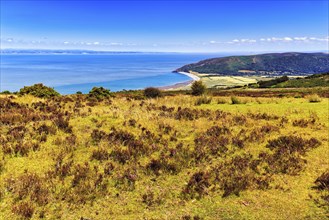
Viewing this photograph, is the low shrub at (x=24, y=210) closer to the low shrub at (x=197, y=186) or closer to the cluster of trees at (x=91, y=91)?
the low shrub at (x=197, y=186)

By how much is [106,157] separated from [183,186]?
293 cm

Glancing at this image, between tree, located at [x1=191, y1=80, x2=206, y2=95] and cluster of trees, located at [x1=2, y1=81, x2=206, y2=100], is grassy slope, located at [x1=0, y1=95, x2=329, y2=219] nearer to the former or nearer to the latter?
cluster of trees, located at [x1=2, y1=81, x2=206, y2=100]

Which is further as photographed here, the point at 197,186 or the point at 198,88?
the point at 198,88

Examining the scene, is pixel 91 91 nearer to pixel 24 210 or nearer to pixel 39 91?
pixel 39 91

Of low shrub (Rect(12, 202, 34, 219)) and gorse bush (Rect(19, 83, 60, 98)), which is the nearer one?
low shrub (Rect(12, 202, 34, 219))

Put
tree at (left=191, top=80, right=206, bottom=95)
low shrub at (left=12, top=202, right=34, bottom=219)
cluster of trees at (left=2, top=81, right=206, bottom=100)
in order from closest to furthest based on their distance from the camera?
low shrub at (left=12, top=202, right=34, bottom=219)
cluster of trees at (left=2, top=81, right=206, bottom=100)
tree at (left=191, top=80, right=206, bottom=95)

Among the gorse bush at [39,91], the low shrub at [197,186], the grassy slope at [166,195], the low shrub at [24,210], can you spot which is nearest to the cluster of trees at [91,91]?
the gorse bush at [39,91]

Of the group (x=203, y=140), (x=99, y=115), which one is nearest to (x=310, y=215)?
(x=203, y=140)

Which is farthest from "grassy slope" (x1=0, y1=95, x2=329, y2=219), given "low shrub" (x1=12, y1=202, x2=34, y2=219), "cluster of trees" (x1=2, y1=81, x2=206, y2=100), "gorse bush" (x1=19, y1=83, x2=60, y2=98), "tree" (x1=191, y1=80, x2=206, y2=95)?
"tree" (x1=191, y1=80, x2=206, y2=95)

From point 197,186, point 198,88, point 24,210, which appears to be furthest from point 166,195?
point 198,88

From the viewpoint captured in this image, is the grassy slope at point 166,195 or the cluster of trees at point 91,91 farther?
the cluster of trees at point 91,91

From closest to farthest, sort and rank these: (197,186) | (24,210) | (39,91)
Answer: (24,210), (197,186), (39,91)

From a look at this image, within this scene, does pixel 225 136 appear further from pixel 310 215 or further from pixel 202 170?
pixel 310 215

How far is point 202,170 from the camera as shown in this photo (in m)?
8.45
